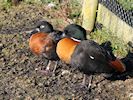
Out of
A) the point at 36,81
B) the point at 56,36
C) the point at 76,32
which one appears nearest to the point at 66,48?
the point at 76,32

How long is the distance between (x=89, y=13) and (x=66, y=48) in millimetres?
1805

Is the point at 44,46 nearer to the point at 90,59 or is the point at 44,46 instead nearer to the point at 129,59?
the point at 90,59

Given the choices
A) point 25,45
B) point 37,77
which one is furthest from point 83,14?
point 37,77

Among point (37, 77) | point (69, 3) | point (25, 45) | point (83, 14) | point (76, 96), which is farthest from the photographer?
point (69, 3)

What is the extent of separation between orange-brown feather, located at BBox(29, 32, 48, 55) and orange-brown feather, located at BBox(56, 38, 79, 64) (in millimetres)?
332

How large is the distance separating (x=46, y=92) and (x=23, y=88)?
322 mm

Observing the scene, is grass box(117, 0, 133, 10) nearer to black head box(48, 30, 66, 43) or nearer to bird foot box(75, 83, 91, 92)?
black head box(48, 30, 66, 43)

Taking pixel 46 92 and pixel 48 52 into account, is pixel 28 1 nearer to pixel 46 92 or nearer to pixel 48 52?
pixel 48 52

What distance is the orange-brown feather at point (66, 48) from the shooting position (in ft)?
21.3

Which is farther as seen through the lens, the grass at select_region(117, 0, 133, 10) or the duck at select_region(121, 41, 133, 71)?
the grass at select_region(117, 0, 133, 10)

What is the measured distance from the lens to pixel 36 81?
263 inches

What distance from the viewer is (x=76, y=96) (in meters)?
6.33

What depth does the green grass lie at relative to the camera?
744 cm

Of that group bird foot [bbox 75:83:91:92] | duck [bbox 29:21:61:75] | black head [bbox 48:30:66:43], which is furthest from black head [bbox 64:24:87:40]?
bird foot [bbox 75:83:91:92]
